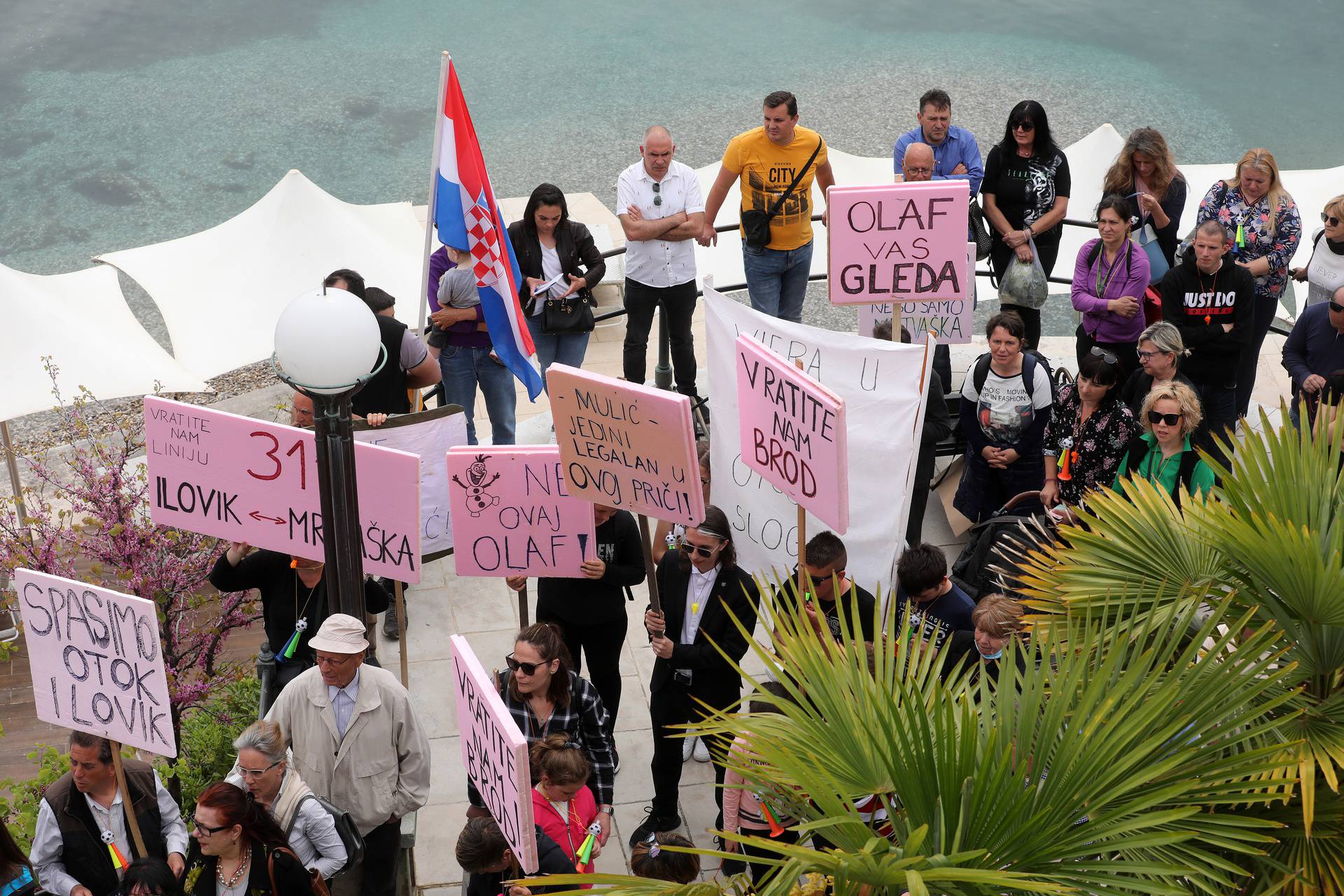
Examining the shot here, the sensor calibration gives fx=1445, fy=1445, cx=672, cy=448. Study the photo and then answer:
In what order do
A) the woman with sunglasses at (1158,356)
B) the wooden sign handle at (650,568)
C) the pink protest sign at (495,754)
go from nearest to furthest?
the pink protest sign at (495,754) < the wooden sign handle at (650,568) < the woman with sunglasses at (1158,356)

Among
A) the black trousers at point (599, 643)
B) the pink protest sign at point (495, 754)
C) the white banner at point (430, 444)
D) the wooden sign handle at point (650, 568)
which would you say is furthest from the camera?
the white banner at point (430, 444)

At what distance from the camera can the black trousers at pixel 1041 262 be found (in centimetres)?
952

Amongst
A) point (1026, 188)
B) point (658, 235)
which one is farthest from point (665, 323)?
point (1026, 188)

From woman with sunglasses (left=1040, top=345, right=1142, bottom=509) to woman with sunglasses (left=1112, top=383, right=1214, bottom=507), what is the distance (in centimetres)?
26

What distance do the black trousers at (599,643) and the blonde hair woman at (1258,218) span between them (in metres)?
4.35

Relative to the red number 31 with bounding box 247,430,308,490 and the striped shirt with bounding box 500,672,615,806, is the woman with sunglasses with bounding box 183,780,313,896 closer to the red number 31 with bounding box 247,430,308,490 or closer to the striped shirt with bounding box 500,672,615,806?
the striped shirt with bounding box 500,672,615,806

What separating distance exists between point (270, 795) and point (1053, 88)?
1805 centimetres

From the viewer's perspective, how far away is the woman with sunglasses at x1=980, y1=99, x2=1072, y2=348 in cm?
934

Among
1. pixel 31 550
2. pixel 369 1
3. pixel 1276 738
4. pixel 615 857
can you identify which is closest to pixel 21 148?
pixel 369 1

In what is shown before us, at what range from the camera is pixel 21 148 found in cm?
1927

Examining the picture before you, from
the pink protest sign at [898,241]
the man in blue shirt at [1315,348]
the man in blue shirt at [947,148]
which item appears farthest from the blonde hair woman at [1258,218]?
the pink protest sign at [898,241]

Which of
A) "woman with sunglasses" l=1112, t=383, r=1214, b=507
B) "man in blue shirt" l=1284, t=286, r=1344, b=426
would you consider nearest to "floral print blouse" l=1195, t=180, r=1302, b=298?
"man in blue shirt" l=1284, t=286, r=1344, b=426

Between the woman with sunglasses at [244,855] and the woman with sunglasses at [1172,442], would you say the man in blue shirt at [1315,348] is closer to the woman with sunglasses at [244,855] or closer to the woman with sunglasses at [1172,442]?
the woman with sunglasses at [1172,442]

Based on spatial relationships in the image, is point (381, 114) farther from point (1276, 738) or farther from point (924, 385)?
point (1276, 738)
